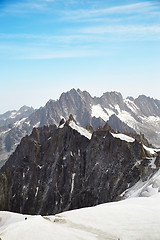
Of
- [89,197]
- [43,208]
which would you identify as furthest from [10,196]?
[89,197]

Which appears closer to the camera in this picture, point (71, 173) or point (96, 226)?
point (96, 226)

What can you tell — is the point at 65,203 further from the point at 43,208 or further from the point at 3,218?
the point at 3,218

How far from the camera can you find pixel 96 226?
21359 millimetres

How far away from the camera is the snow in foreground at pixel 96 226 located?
1903cm

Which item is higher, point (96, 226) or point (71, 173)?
point (96, 226)

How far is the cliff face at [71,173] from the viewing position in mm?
80306

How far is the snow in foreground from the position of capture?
62.4ft

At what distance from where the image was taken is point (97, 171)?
95.5 metres

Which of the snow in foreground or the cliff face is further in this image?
the cliff face

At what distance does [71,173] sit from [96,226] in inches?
3584

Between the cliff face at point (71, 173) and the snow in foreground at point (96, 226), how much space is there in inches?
1825

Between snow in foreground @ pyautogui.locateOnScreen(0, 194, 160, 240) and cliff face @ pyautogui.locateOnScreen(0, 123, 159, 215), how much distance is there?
4635 cm

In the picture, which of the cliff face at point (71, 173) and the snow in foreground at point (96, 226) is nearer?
the snow in foreground at point (96, 226)

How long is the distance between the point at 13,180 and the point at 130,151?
7455 centimetres
